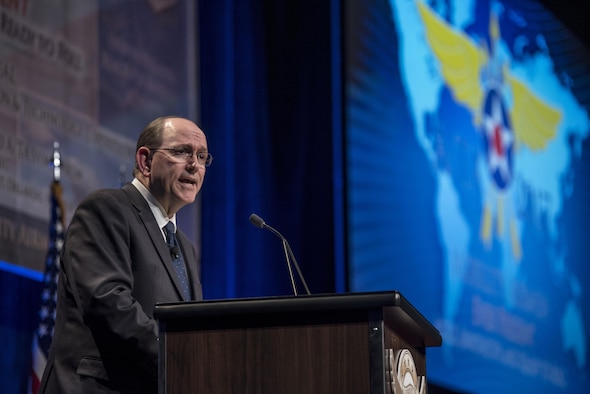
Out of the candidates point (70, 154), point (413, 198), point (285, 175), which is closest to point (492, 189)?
point (413, 198)

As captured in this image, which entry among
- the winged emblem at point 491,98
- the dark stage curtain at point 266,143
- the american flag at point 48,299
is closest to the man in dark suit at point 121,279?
the american flag at point 48,299

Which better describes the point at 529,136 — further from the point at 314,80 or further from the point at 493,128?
the point at 314,80

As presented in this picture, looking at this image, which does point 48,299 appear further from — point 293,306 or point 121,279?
point 293,306

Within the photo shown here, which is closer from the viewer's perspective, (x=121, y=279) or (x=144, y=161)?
(x=121, y=279)

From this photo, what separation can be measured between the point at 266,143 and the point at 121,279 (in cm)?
368

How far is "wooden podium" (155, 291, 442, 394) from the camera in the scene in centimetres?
229

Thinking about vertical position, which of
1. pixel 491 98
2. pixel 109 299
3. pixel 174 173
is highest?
pixel 491 98

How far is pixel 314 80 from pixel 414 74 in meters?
0.63

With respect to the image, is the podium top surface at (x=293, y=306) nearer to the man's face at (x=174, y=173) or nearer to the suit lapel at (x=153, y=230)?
the suit lapel at (x=153, y=230)

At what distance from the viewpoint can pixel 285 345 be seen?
2.34 meters

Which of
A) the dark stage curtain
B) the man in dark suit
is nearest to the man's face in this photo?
the man in dark suit

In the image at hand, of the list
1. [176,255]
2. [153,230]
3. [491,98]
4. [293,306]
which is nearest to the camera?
[293,306]

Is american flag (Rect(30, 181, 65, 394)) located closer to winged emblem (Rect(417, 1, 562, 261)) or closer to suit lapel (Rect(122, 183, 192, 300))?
suit lapel (Rect(122, 183, 192, 300))

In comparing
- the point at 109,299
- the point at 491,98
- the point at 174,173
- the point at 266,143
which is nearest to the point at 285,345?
the point at 109,299
